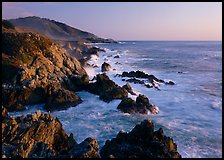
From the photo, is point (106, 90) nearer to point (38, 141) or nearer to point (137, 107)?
point (137, 107)

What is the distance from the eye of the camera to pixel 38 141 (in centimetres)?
1290

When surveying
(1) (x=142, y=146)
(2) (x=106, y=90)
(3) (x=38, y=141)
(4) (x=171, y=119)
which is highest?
(2) (x=106, y=90)

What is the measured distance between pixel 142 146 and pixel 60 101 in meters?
11.8

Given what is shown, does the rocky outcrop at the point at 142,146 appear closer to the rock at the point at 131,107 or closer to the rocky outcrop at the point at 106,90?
the rock at the point at 131,107

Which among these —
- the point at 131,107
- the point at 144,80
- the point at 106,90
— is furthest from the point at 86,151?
the point at 144,80

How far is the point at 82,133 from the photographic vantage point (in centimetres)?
1828

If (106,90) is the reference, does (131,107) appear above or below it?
below

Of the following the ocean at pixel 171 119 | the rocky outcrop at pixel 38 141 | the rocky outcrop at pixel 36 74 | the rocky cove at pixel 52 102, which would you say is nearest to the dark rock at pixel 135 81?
the rocky cove at pixel 52 102

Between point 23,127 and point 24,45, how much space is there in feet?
61.6

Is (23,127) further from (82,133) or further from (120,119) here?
(120,119)

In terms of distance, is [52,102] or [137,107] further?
[52,102]

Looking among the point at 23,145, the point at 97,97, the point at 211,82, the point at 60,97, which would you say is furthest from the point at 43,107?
the point at 211,82

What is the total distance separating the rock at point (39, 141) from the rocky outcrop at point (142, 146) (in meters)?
1.50

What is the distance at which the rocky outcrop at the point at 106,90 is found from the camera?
84.4ft
